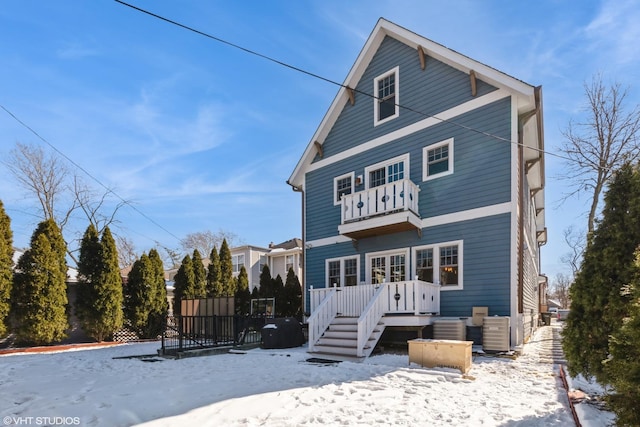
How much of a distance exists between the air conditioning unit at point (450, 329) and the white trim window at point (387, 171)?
446cm

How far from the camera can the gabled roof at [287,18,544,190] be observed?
30.5 feet

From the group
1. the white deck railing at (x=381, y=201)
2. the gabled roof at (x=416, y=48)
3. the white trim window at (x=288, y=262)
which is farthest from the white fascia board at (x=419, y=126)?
the white trim window at (x=288, y=262)

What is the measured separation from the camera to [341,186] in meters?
13.6

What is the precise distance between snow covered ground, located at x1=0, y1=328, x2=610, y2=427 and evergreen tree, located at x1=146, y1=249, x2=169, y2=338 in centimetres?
699

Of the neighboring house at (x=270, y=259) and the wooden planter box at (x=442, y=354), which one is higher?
the neighboring house at (x=270, y=259)

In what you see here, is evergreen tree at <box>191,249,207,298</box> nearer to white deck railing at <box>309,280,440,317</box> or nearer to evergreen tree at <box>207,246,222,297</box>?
evergreen tree at <box>207,246,222,297</box>

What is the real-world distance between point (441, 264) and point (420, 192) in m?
2.28

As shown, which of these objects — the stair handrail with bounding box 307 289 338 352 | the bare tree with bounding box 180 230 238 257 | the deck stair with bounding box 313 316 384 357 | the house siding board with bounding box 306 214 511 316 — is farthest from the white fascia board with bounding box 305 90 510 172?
the bare tree with bounding box 180 230 238 257

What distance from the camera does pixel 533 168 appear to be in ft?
43.3

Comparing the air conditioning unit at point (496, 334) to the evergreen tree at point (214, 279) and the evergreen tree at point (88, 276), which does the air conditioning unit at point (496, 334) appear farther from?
the evergreen tree at point (214, 279)

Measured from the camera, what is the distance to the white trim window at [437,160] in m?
10.6

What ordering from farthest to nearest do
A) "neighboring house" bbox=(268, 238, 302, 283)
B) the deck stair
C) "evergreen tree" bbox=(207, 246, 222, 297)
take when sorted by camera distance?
"neighboring house" bbox=(268, 238, 302, 283) → "evergreen tree" bbox=(207, 246, 222, 297) → the deck stair

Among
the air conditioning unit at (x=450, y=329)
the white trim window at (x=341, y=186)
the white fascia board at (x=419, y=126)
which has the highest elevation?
the white fascia board at (x=419, y=126)

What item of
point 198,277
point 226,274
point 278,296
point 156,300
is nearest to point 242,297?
point 226,274
